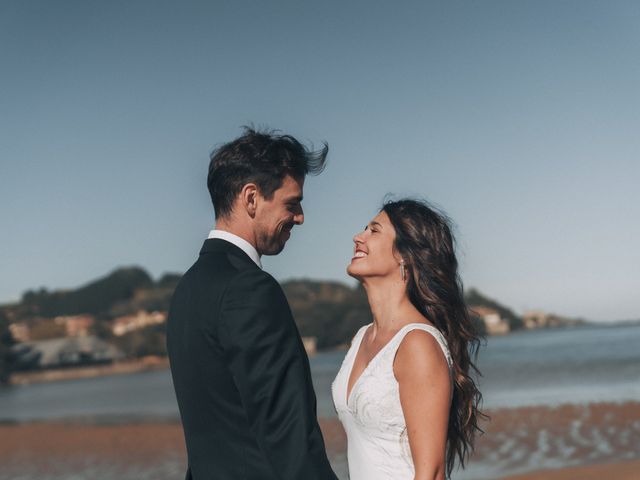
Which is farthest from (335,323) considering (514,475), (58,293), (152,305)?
(514,475)

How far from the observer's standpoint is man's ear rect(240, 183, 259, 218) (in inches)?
114

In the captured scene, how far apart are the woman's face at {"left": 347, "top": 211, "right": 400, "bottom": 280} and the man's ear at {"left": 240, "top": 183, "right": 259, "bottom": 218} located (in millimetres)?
979

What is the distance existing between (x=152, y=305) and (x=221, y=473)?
336 feet

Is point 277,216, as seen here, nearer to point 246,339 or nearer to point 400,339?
point 246,339

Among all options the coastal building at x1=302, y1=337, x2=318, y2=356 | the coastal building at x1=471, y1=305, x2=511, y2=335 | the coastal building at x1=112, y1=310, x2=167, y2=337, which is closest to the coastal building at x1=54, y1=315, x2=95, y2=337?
the coastal building at x1=112, y1=310, x2=167, y2=337

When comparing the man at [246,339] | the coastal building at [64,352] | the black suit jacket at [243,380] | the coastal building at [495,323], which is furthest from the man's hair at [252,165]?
the coastal building at [495,323]

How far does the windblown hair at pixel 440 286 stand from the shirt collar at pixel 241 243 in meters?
1.04

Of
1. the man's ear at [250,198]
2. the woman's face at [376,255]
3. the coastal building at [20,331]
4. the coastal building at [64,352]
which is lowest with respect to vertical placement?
the coastal building at [64,352]

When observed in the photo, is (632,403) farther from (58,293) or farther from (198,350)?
(58,293)

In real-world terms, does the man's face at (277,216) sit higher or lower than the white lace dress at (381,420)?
higher

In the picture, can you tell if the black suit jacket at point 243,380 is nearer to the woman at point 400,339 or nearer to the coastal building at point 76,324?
the woman at point 400,339

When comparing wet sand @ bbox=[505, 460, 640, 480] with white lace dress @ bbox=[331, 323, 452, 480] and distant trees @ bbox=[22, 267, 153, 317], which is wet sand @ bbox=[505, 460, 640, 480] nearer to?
white lace dress @ bbox=[331, 323, 452, 480]

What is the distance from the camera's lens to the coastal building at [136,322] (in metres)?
96.2

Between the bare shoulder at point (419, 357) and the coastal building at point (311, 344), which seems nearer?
the bare shoulder at point (419, 357)
